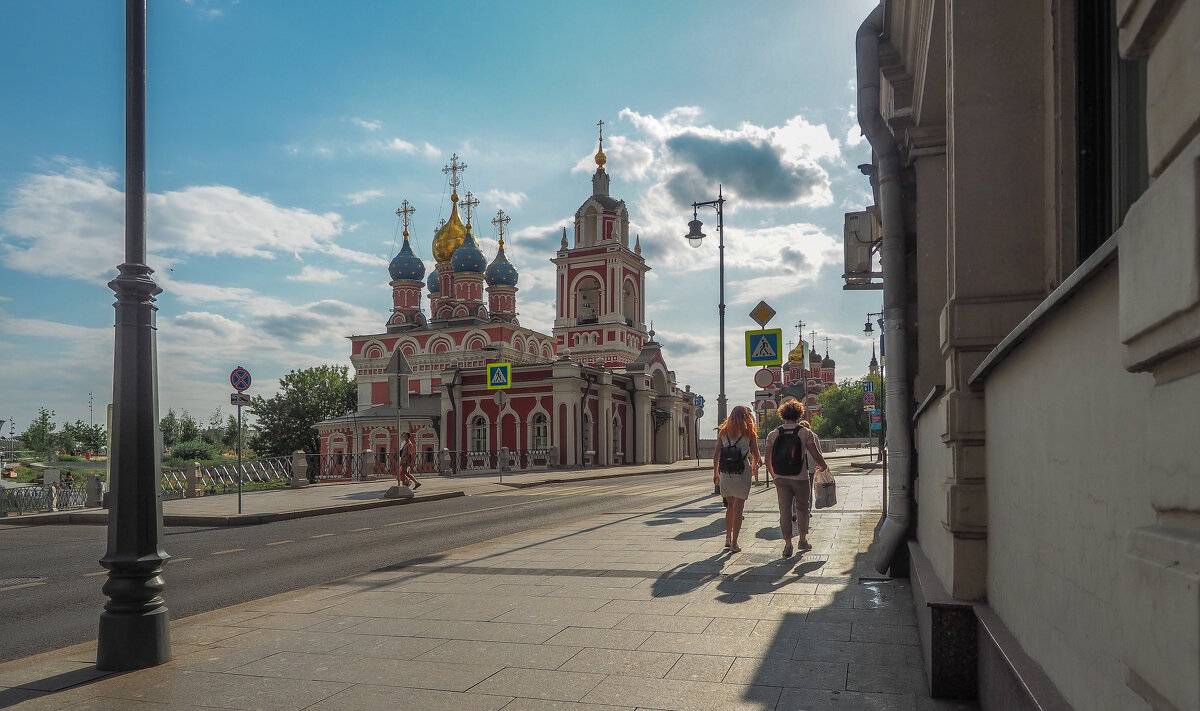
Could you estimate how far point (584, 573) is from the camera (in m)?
8.14

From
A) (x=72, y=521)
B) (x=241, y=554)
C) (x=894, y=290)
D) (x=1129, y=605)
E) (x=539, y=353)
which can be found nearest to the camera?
(x=1129, y=605)

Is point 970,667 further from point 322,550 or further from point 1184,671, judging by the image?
point 322,550

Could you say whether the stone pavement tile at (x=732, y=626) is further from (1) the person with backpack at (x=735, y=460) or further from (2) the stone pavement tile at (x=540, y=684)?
(1) the person with backpack at (x=735, y=460)

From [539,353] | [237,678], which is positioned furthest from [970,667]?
[539,353]

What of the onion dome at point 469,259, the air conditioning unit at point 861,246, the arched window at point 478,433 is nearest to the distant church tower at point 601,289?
the onion dome at point 469,259

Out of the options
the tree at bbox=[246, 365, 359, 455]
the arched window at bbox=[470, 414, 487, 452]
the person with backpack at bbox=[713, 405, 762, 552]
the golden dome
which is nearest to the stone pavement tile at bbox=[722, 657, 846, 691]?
the person with backpack at bbox=[713, 405, 762, 552]

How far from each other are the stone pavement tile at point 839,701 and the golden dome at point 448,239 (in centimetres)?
6658

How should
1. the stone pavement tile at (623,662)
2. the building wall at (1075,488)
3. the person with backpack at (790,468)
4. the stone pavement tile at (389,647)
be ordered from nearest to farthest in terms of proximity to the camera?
the building wall at (1075,488)
the stone pavement tile at (623,662)
the stone pavement tile at (389,647)
the person with backpack at (790,468)

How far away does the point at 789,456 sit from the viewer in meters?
9.26

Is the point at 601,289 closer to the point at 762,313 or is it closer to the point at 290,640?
the point at 762,313

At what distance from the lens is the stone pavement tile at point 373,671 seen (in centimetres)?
462

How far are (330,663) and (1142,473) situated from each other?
14.7ft

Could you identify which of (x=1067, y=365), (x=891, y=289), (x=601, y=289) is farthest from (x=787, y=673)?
(x=601, y=289)

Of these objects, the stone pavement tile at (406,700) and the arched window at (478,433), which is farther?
the arched window at (478,433)
